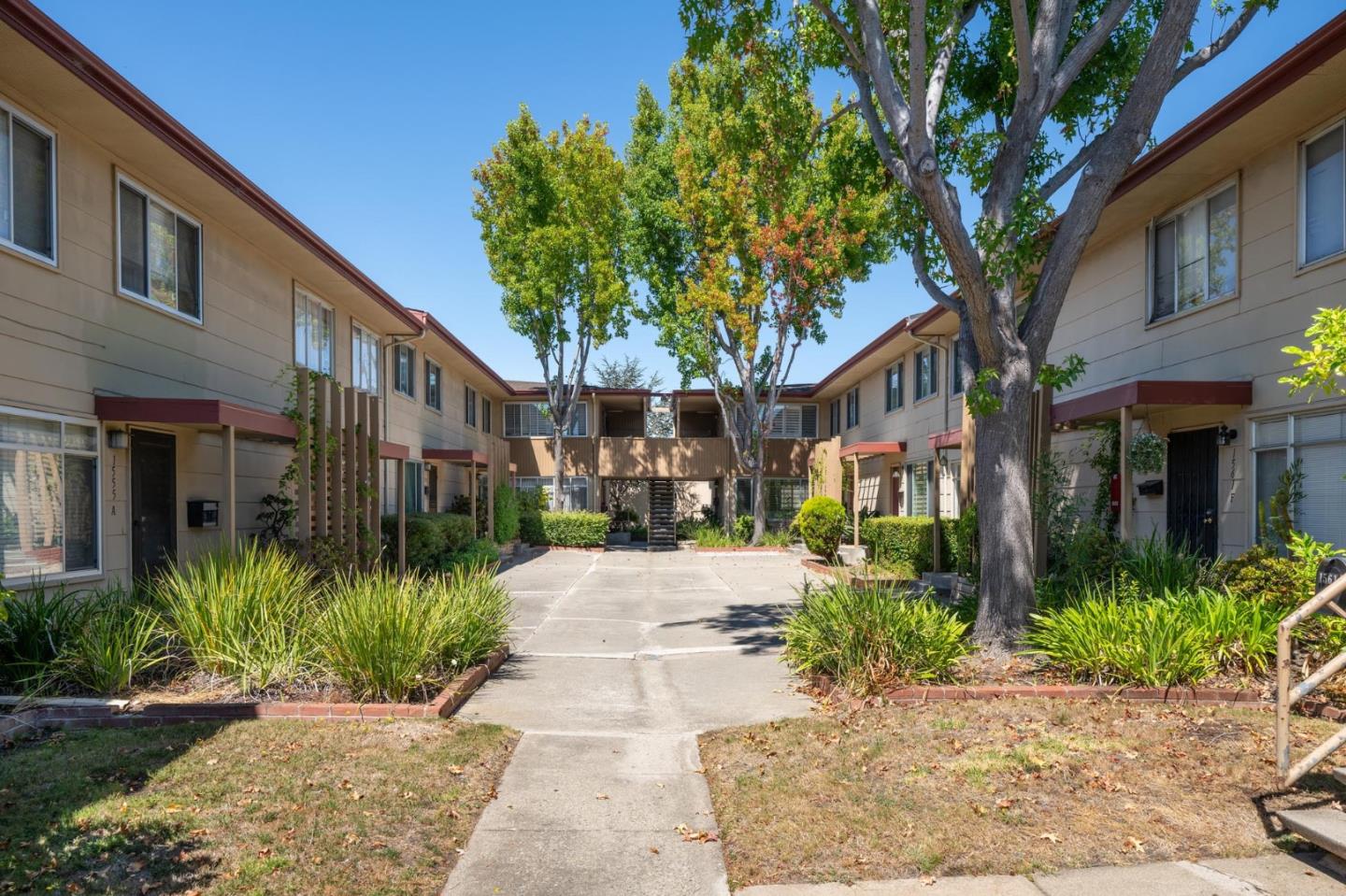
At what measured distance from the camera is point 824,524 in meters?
20.9

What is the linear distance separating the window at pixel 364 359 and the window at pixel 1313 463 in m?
14.7

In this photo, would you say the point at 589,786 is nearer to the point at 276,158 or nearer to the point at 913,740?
the point at 913,740

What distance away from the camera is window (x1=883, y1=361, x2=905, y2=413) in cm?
2295

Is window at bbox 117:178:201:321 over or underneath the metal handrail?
over

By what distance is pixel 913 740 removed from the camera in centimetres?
569

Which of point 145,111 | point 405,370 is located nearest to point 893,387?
point 405,370

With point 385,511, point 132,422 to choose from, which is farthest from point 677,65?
point 132,422

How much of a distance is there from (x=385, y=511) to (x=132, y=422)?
29.6ft

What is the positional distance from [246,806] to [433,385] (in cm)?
1896

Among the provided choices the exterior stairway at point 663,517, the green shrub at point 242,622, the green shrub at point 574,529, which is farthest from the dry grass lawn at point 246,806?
the exterior stairway at point 663,517

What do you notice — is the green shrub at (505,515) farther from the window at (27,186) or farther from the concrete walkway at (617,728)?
the window at (27,186)

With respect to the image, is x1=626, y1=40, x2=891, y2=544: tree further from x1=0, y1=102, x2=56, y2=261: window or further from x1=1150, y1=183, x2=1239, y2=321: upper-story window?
x1=0, y1=102, x2=56, y2=261: window

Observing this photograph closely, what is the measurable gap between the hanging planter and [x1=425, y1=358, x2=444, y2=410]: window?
53.6ft

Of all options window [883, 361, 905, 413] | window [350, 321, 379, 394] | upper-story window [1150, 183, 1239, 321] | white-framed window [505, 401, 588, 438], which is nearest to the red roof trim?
window [350, 321, 379, 394]
